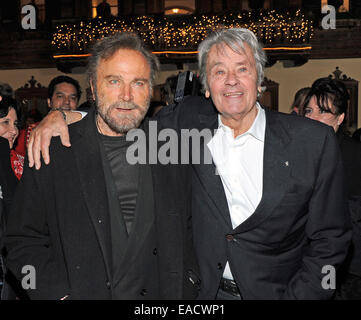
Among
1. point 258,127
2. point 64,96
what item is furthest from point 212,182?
point 64,96

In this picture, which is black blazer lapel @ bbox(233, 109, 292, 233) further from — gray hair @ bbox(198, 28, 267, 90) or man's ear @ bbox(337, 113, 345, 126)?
man's ear @ bbox(337, 113, 345, 126)

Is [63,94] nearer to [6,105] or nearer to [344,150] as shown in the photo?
[6,105]

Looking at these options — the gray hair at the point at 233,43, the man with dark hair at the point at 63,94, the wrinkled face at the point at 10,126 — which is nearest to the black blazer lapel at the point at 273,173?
the gray hair at the point at 233,43

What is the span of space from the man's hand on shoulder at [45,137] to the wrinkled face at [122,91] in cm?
23

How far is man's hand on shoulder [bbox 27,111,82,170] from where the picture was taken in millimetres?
2125

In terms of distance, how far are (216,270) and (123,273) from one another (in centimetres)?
52

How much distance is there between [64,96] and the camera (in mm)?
5504

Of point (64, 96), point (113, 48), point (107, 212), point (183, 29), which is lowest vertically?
point (107, 212)

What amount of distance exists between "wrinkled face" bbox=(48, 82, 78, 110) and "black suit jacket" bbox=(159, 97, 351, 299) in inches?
143

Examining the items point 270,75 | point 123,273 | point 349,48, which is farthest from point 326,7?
point 123,273

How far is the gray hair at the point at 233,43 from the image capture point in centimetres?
236

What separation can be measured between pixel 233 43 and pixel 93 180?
1070 millimetres

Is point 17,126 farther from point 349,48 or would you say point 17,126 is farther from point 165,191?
point 349,48

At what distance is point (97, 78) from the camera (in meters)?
2.36
